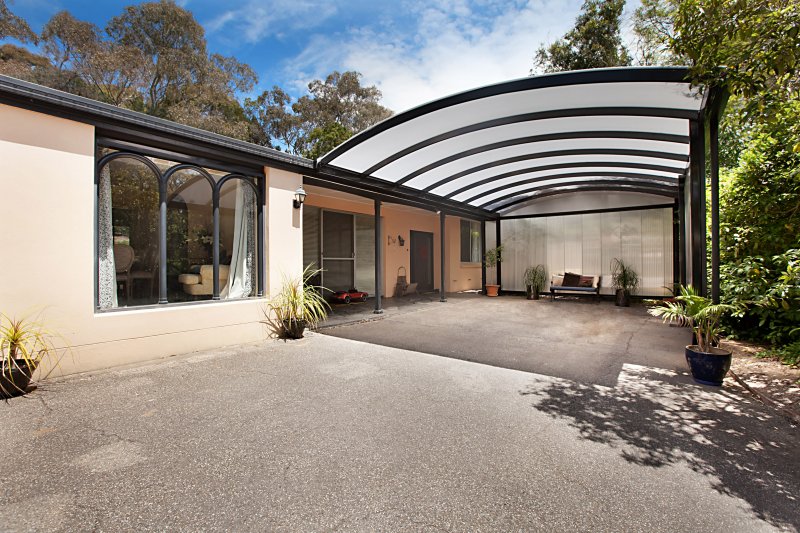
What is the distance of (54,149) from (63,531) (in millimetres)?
3370

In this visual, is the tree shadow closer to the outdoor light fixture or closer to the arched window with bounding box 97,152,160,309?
the outdoor light fixture

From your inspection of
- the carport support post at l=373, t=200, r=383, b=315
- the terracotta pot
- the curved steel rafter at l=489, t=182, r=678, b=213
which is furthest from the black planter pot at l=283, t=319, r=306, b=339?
the curved steel rafter at l=489, t=182, r=678, b=213

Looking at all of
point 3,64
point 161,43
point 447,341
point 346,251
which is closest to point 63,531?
point 447,341

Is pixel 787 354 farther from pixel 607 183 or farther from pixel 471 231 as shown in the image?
pixel 471 231

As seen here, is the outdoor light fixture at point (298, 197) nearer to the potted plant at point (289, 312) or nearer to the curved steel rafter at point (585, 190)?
the potted plant at point (289, 312)

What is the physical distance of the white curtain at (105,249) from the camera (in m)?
3.71

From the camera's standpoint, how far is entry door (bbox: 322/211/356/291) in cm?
853

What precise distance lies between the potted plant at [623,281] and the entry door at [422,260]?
5143 mm

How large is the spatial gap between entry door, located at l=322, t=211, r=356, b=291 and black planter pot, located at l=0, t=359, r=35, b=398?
18.5 feet

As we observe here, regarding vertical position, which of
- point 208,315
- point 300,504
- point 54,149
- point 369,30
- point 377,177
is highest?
point 369,30

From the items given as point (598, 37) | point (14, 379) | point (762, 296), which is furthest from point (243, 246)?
point (598, 37)

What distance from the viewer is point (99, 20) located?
47.5ft

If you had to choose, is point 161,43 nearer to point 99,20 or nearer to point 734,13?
point 99,20

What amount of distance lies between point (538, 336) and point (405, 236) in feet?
19.6
